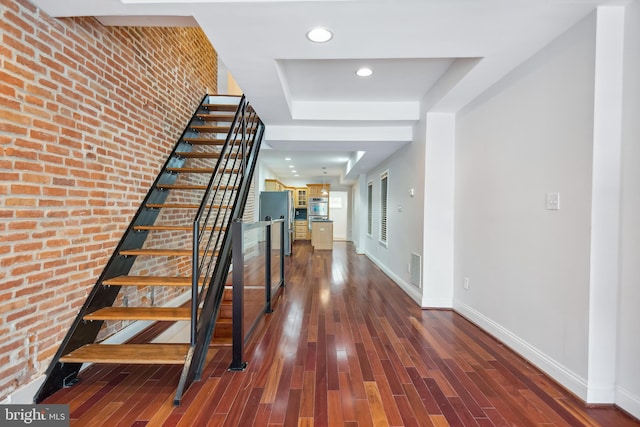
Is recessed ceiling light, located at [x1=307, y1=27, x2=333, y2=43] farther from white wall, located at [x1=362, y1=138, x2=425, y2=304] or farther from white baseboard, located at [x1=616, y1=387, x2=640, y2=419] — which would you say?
white baseboard, located at [x1=616, y1=387, x2=640, y2=419]

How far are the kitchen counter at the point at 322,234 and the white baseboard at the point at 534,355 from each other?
238 inches

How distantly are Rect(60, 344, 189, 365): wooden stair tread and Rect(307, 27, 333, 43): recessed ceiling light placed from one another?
2.26 meters

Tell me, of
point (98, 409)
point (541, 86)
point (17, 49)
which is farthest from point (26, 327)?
point (541, 86)

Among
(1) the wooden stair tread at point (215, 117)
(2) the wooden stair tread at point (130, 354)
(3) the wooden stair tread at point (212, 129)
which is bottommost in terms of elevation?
(2) the wooden stair tread at point (130, 354)

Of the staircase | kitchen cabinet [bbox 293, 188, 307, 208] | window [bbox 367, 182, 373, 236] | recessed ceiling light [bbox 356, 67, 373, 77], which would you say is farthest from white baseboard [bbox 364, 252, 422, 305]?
kitchen cabinet [bbox 293, 188, 307, 208]

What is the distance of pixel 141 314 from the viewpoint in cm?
212

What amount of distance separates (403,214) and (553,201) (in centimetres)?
260

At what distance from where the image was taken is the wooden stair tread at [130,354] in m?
1.89

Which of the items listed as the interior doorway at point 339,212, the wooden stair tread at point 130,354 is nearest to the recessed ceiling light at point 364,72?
the wooden stair tread at point 130,354

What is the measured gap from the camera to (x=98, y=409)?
1743 millimetres

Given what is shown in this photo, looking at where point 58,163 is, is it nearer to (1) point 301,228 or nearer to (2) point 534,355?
(2) point 534,355

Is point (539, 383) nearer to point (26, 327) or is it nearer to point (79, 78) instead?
point (26, 327)

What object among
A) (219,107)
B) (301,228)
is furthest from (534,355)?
(301,228)

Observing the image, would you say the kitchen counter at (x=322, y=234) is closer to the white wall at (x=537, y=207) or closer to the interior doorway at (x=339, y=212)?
the interior doorway at (x=339, y=212)
